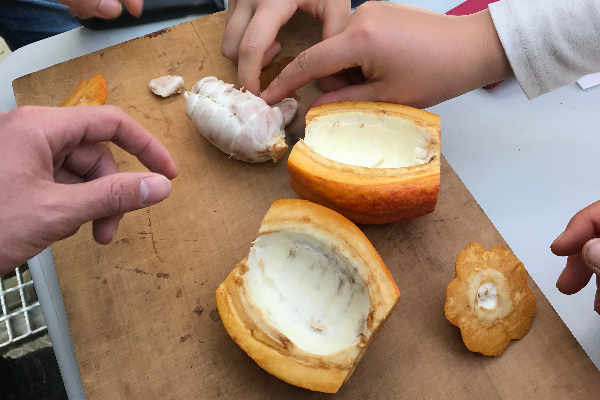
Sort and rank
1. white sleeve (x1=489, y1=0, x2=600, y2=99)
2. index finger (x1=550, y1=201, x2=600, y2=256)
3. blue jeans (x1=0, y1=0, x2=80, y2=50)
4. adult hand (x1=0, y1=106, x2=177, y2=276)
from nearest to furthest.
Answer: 1. adult hand (x1=0, y1=106, x2=177, y2=276)
2. index finger (x1=550, y1=201, x2=600, y2=256)
3. white sleeve (x1=489, y1=0, x2=600, y2=99)
4. blue jeans (x1=0, y1=0, x2=80, y2=50)

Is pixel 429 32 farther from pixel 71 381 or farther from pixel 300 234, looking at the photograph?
pixel 71 381

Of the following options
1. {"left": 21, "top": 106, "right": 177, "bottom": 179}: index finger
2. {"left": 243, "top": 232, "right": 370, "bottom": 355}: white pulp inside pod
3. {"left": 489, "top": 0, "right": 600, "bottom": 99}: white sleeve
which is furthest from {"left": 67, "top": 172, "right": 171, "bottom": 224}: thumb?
{"left": 489, "top": 0, "right": 600, "bottom": 99}: white sleeve

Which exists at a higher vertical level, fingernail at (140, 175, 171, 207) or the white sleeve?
the white sleeve

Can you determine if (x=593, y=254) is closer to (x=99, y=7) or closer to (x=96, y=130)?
(x=96, y=130)

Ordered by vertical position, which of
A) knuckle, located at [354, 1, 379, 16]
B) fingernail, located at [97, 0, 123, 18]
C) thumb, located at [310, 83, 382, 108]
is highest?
knuckle, located at [354, 1, 379, 16]

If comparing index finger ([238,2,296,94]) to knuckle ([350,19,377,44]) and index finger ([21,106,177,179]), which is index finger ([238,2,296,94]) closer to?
knuckle ([350,19,377,44])

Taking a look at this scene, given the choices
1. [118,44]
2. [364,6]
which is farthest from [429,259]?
[118,44]

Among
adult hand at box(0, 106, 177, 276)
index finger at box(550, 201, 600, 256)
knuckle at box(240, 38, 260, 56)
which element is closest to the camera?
adult hand at box(0, 106, 177, 276)

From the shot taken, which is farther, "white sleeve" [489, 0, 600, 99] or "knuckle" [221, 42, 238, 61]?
"knuckle" [221, 42, 238, 61]
